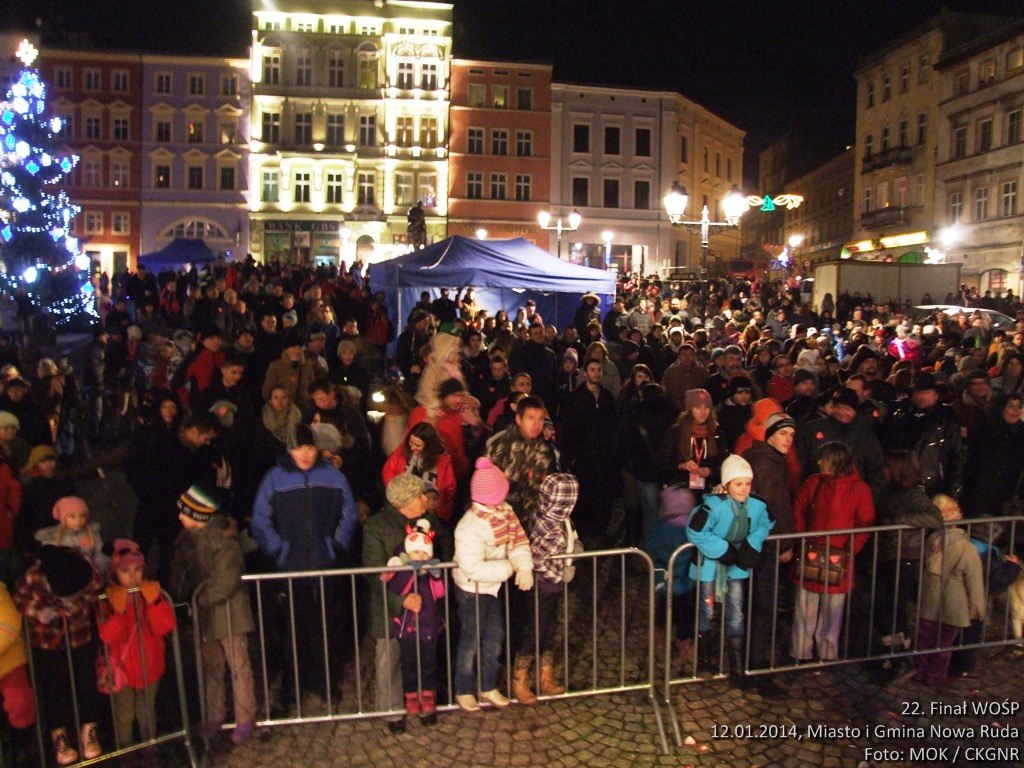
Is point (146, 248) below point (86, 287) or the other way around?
the other way around

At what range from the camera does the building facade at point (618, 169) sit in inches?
2009

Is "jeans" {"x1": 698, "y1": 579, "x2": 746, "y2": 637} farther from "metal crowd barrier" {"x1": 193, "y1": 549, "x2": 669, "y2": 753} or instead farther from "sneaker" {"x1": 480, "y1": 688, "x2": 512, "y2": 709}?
"sneaker" {"x1": 480, "y1": 688, "x2": 512, "y2": 709}

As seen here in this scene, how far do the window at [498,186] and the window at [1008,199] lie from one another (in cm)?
2548

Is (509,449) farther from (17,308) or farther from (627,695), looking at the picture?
(17,308)

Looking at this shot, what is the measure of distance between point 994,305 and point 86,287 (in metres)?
25.6

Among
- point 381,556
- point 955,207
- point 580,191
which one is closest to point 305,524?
point 381,556

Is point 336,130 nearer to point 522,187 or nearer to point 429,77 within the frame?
point 429,77

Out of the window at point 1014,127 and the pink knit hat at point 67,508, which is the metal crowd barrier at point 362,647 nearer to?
the pink knit hat at point 67,508

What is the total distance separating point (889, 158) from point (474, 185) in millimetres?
22716

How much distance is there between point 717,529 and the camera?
5227mm

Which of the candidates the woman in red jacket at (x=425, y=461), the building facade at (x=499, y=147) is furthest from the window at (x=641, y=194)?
the woman in red jacket at (x=425, y=461)

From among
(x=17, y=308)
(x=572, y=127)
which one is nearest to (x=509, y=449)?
(x=17, y=308)

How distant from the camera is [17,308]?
21.8 metres

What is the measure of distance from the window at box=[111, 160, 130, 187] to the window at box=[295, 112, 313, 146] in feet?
31.8
